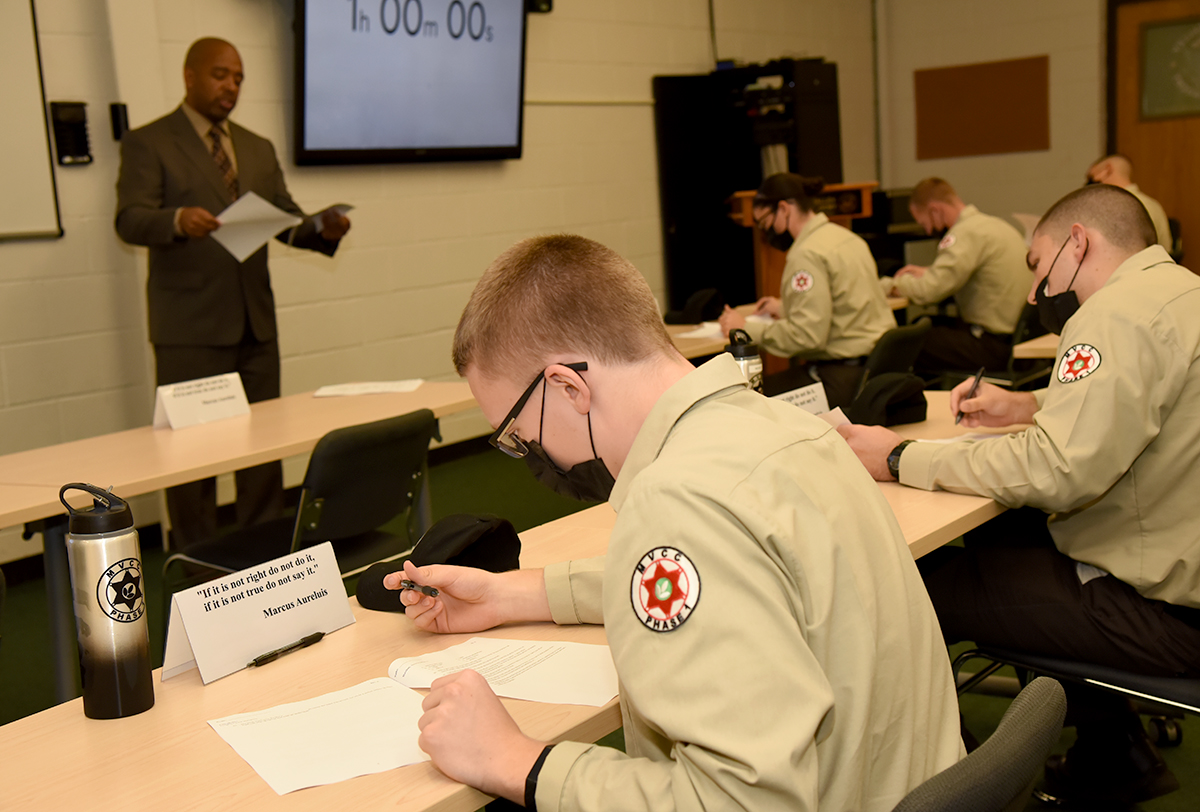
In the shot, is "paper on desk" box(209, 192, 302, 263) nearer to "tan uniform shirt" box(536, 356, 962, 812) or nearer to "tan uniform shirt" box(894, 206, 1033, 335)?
"tan uniform shirt" box(536, 356, 962, 812)

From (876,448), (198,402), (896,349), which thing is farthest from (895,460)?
(198,402)

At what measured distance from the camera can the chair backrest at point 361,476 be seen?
2502mm

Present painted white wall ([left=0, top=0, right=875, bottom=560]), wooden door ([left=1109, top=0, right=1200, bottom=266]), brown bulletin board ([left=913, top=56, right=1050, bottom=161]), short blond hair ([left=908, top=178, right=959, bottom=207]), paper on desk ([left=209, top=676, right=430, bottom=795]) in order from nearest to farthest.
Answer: paper on desk ([left=209, top=676, right=430, bottom=795]) < painted white wall ([left=0, top=0, right=875, bottom=560]) < short blond hair ([left=908, top=178, right=959, bottom=207]) < wooden door ([left=1109, top=0, right=1200, bottom=266]) < brown bulletin board ([left=913, top=56, right=1050, bottom=161])

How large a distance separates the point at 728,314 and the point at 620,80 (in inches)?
100

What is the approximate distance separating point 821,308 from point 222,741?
135 inches

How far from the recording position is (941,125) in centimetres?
852

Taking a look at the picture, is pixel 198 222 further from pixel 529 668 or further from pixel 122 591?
pixel 529 668

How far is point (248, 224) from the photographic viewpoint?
11.0ft

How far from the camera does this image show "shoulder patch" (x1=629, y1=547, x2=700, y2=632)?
88 cm

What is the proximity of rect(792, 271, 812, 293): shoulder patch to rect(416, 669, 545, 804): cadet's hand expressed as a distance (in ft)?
11.2

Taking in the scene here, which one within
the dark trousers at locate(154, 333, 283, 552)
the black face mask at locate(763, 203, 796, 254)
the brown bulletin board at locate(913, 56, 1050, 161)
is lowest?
the dark trousers at locate(154, 333, 283, 552)

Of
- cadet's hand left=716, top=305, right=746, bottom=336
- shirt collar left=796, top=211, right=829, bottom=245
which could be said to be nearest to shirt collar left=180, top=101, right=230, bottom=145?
cadet's hand left=716, top=305, right=746, bottom=336

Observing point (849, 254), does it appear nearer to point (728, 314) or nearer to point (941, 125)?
point (728, 314)

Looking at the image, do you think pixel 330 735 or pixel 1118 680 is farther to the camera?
pixel 1118 680
